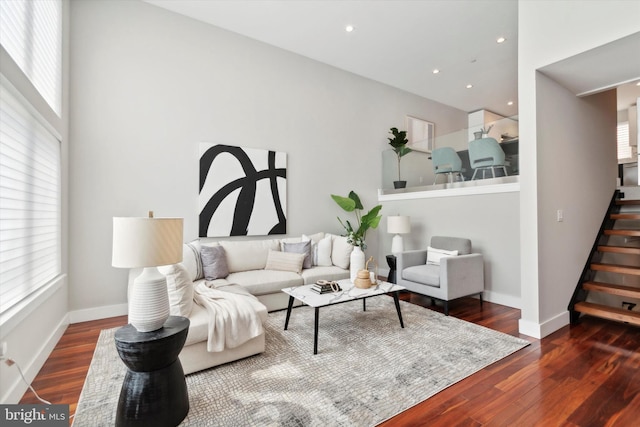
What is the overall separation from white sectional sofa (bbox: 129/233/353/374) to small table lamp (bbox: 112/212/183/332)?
1.62 feet

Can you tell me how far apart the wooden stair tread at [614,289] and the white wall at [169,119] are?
3459 mm

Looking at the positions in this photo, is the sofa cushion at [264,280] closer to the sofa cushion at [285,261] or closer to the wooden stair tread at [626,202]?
the sofa cushion at [285,261]

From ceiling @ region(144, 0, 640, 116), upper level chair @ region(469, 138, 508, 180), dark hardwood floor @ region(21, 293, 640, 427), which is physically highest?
ceiling @ region(144, 0, 640, 116)

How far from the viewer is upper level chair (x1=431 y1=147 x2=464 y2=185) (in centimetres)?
453

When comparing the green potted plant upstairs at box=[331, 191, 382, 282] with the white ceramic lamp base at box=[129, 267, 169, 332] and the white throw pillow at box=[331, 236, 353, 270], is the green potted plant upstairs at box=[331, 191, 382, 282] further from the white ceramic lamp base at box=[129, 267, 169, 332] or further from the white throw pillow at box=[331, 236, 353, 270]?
the white ceramic lamp base at box=[129, 267, 169, 332]

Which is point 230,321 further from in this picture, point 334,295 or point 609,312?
point 609,312

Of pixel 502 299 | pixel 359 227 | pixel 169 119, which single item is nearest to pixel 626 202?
pixel 502 299

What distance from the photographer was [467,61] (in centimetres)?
516

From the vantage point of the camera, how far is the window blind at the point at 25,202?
6.30 ft

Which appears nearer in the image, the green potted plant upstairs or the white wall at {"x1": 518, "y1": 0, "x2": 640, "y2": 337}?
the white wall at {"x1": 518, "y1": 0, "x2": 640, "y2": 337}

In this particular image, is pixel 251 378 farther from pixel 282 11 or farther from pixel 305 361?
pixel 282 11

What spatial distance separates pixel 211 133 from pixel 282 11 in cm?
187

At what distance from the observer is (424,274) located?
147 inches

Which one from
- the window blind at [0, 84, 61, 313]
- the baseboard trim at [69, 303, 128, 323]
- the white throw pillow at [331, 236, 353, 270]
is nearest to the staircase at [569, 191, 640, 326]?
the white throw pillow at [331, 236, 353, 270]
